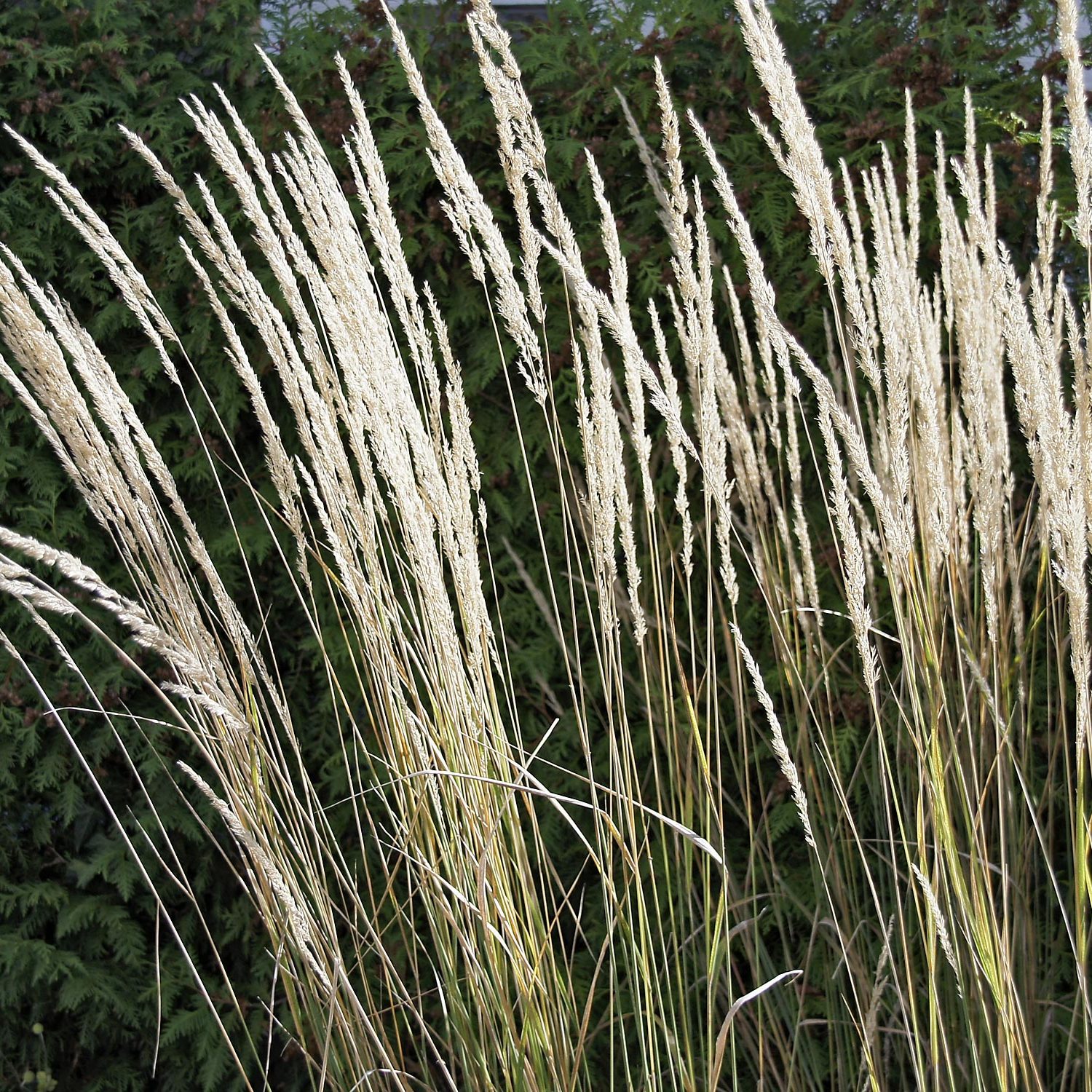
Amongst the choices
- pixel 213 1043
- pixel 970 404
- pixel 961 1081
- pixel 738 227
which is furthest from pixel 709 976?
pixel 213 1043

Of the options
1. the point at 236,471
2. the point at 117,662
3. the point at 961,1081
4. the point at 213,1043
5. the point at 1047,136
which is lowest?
the point at 213,1043

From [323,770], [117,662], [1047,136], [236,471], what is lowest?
[323,770]

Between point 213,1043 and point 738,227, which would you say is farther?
point 213,1043

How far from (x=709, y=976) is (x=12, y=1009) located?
71.5 inches

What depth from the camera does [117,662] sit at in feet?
8.00

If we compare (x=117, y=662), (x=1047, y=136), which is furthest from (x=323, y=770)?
(x=1047, y=136)

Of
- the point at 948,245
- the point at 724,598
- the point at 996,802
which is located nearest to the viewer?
the point at 948,245

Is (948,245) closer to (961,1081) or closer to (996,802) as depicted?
(996,802)

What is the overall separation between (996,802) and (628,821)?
0.82m

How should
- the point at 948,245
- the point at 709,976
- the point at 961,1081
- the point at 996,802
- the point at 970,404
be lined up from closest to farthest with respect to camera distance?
the point at 709,976, the point at 970,404, the point at 961,1081, the point at 948,245, the point at 996,802

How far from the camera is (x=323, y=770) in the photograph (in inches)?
94.5

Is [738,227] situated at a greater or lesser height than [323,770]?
greater

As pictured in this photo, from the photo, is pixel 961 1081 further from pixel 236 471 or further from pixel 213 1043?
pixel 236 471

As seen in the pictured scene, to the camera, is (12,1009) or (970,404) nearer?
(970,404)
